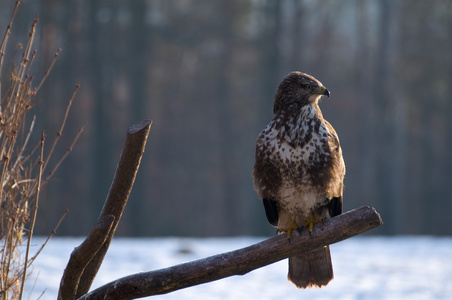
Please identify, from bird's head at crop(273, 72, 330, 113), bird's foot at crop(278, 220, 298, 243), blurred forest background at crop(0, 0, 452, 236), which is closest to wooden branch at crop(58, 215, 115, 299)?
bird's foot at crop(278, 220, 298, 243)

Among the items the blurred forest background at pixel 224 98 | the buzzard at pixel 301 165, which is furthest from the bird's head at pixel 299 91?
the blurred forest background at pixel 224 98

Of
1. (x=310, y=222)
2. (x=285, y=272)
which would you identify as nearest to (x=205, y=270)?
(x=310, y=222)

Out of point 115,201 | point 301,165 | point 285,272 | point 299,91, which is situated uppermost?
point 299,91

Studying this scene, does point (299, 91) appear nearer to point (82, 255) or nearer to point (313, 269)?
point (313, 269)

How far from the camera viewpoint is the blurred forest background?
2106 cm

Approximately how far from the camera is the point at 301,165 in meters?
3.99

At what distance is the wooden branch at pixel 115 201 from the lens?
11.8 feet

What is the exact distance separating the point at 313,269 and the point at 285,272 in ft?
13.7

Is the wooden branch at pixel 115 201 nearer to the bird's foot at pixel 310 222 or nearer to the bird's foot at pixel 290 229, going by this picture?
the bird's foot at pixel 290 229

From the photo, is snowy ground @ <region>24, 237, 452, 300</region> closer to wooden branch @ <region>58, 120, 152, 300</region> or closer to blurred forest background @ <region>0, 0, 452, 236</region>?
wooden branch @ <region>58, 120, 152, 300</region>

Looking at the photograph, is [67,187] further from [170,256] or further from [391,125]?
[170,256]

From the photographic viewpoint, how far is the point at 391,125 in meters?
20.5

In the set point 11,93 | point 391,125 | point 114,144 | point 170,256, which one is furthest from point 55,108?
point 11,93

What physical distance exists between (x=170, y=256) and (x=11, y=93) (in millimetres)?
5880
